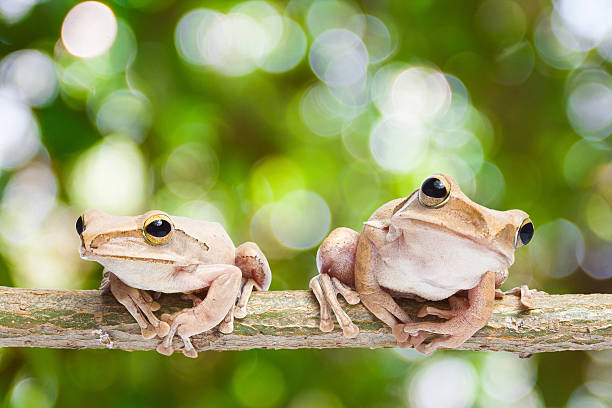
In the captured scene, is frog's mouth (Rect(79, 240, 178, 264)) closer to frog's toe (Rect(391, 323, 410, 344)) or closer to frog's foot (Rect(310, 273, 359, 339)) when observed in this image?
frog's foot (Rect(310, 273, 359, 339))

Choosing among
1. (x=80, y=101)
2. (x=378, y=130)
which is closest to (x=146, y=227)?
(x=80, y=101)

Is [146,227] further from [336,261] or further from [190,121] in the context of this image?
[190,121]


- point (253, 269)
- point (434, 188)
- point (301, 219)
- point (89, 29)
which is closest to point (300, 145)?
point (301, 219)

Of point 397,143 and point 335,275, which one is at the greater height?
point 397,143

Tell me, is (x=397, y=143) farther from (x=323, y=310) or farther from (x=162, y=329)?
(x=162, y=329)

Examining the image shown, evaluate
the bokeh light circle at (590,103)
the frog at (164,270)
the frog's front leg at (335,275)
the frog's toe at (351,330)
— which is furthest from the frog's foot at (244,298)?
the bokeh light circle at (590,103)

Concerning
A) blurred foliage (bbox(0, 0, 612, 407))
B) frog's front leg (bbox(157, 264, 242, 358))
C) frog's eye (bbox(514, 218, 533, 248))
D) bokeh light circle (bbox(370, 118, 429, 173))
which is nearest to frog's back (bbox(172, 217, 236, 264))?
frog's front leg (bbox(157, 264, 242, 358))
